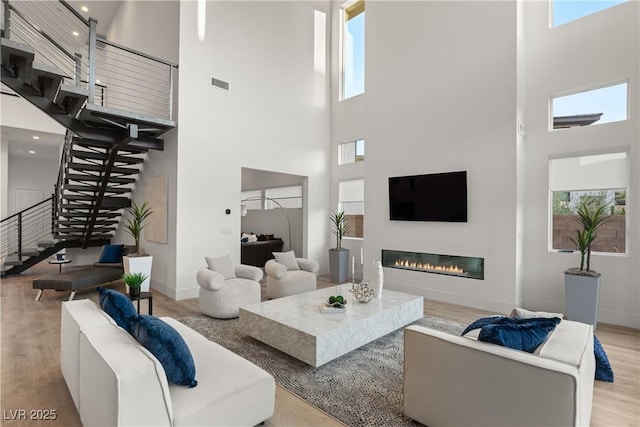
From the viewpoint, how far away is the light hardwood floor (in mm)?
2180

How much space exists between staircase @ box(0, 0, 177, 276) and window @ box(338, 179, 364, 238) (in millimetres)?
4087

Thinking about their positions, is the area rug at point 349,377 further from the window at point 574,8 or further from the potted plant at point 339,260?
the window at point 574,8

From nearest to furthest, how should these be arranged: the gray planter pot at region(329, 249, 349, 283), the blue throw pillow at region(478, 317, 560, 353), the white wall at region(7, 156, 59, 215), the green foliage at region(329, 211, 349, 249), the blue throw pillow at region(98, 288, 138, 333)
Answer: the blue throw pillow at region(478, 317, 560, 353) < the blue throw pillow at region(98, 288, 138, 333) < the gray planter pot at region(329, 249, 349, 283) < the green foliage at region(329, 211, 349, 249) < the white wall at region(7, 156, 59, 215)

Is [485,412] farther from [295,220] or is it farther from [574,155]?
[295,220]

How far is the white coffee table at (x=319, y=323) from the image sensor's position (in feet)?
8.95

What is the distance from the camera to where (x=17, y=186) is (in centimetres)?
1051

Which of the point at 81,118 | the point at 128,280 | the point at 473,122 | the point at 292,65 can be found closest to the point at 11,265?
the point at 81,118

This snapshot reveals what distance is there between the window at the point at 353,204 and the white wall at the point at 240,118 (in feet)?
1.43

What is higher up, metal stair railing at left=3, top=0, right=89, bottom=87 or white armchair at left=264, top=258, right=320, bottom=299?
metal stair railing at left=3, top=0, right=89, bottom=87

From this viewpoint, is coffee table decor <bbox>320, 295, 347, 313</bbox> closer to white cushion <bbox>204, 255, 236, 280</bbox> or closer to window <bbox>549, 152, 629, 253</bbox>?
white cushion <bbox>204, 255, 236, 280</bbox>

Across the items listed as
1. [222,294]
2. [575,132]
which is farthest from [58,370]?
[575,132]

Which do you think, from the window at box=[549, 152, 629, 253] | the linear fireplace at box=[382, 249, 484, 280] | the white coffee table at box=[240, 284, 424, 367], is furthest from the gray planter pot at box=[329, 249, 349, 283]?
the window at box=[549, 152, 629, 253]

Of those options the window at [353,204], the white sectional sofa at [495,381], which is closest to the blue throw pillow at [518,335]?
the white sectional sofa at [495,381]

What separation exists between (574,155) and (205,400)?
5.54m
